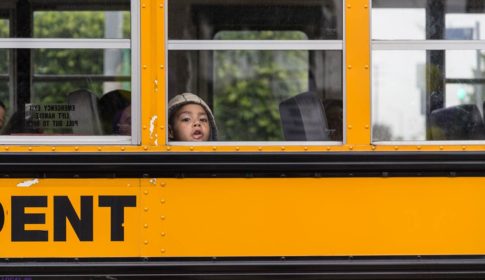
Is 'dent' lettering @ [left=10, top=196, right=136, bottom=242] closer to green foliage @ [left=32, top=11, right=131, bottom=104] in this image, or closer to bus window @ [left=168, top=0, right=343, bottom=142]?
bus window @ [left=168, top=0, right=343, bottom=142]

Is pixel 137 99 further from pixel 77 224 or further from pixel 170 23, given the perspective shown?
pixel 77 224

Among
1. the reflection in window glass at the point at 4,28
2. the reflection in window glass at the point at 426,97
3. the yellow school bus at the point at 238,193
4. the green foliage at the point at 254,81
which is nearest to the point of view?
the yellow school bus at the point at 238,193

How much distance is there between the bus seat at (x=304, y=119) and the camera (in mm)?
3016

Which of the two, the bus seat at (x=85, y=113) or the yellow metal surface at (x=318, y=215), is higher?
the bus seat at (x=85, y=113)

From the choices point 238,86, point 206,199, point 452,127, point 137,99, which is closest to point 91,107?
point 137,99

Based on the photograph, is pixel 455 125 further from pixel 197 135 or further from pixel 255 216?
pixel 197 135

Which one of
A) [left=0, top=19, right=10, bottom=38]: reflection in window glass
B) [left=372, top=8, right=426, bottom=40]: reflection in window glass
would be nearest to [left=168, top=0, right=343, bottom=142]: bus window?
[left=372, top=8, right=426, bottom=40]: reflection in window glass

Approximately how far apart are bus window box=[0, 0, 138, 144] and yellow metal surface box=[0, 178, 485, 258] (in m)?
0.21

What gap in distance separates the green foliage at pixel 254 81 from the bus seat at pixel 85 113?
1.73ft

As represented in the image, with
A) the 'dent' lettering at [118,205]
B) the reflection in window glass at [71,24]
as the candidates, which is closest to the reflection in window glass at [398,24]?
the 'dent' lettering at [118,205]

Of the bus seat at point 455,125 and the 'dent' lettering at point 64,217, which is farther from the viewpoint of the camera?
the bus seat at point 455,125

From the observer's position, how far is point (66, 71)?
15.3 ft

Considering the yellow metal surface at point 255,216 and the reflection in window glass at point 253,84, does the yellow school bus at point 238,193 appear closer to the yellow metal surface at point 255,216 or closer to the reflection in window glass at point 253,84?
the yellow metal surface at point 255,216

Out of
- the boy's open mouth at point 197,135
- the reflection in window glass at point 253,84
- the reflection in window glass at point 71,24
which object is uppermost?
the reflection in window glass at point 71,24
